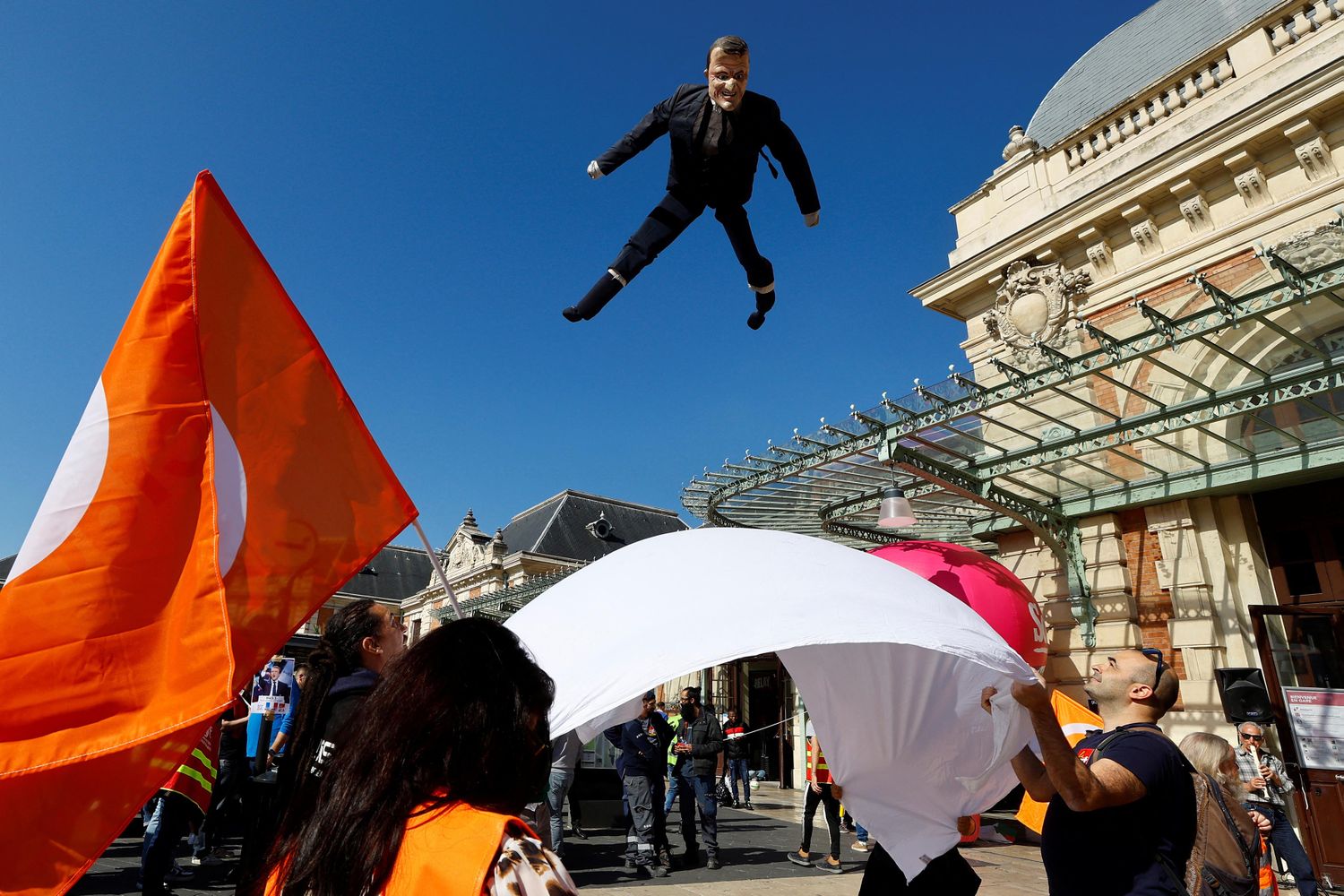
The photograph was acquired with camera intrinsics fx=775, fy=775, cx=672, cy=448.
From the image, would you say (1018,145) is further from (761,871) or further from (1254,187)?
(761,871)

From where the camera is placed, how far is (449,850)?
1254 millimetres

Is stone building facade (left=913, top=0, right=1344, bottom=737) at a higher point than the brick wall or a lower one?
higher

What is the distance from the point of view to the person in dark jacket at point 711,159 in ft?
11.8

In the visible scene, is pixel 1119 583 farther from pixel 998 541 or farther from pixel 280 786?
pixel 280 786

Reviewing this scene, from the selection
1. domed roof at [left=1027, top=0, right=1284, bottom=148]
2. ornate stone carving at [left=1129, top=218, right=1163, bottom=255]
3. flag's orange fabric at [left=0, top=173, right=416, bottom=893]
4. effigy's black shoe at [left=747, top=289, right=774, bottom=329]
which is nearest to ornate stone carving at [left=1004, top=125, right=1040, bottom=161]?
domed roof at [left=1027, top=0, right=1284, bottom=148]

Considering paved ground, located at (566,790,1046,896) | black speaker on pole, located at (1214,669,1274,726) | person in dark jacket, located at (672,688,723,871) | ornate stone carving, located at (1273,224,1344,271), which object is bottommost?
paved ground, located at (566,790,1046,896)

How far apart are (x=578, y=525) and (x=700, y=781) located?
1148 inches

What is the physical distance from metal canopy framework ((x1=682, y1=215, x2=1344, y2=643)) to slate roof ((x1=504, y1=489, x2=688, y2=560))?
25503 millimetres

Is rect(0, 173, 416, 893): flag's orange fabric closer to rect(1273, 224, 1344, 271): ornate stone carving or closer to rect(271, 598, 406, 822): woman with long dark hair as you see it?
rect(271, 598, 406, 822): woman with long dark hair

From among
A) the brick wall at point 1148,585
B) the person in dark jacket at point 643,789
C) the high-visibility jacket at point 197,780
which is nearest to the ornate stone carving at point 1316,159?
the brick wall at point 1148,585

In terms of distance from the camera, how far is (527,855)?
→ 4.07 feet

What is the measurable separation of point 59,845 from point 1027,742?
2899mm

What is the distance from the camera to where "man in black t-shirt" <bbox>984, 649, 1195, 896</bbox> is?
236 centimetres

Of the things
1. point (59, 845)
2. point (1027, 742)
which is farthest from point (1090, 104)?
point (59, 845)
